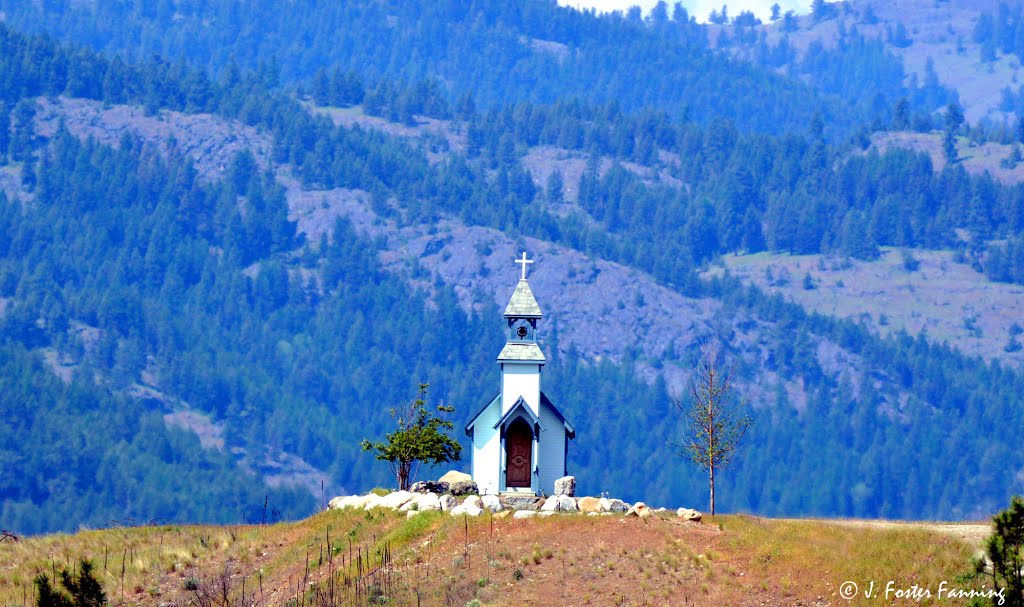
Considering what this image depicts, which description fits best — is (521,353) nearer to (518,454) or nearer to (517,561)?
(518,454)

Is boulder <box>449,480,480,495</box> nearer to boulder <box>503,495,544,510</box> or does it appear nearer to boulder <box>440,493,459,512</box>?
boulder <box>440,493,459,512</box>

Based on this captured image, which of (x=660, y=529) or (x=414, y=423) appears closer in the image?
(x=660, y=529)

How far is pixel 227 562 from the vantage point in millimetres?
67312

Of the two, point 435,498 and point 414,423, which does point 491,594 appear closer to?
point 435,498

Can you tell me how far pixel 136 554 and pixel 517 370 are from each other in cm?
1618

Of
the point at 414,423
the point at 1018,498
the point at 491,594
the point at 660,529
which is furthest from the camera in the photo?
the point at 414,423

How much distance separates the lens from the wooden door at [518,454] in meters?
75.2

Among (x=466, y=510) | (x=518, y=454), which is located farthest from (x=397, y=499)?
(x=518, y=454)

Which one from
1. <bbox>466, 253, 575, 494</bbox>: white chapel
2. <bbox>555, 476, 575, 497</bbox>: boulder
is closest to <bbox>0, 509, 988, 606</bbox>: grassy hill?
<bbox>555, 476, 575, 497</bbox>: boulder

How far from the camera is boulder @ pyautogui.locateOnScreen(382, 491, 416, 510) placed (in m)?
69.6

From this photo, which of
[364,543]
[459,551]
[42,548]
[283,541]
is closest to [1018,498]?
[459,551]

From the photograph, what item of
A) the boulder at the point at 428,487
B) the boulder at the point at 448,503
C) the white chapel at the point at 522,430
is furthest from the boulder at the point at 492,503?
the white chapel at the point at 522,430

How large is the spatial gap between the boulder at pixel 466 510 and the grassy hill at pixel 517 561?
68cm

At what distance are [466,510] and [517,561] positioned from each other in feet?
22.0
